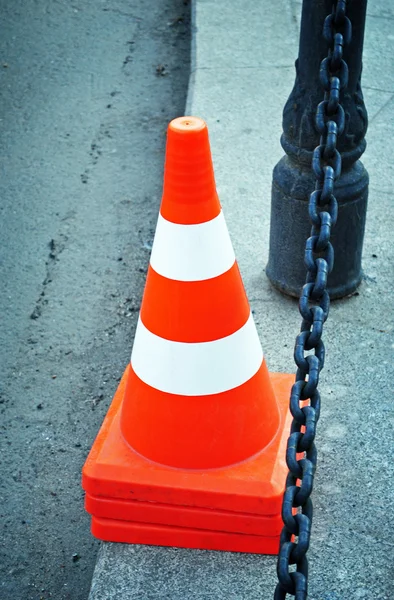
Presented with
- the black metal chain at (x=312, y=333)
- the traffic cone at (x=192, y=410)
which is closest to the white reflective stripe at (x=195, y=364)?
the traffic cone at (x=192, y=410)

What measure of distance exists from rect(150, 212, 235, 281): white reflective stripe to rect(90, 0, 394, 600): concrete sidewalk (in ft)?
3.03

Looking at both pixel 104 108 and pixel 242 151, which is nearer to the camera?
pixel 242 151

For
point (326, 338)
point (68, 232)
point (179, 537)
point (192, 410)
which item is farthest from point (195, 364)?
point (68, 232)

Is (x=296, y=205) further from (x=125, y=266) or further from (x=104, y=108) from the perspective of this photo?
(x=104, y=108)

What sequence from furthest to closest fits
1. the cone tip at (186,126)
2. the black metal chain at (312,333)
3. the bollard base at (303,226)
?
the bollard base at (303,226), the cone tip at (186,126), the black metal chain at (312,333)

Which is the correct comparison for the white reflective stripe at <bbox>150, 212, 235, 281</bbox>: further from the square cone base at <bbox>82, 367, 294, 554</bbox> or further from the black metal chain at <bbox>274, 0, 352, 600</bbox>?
the square cone base at <bbox>82, 367, 294, 554</bbox>

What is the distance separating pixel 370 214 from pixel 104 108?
2400 millimetres

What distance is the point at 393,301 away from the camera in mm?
3963

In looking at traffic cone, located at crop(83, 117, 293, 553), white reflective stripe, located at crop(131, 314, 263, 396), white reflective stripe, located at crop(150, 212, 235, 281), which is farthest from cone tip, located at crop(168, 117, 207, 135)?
white reflective stripe, located at crop(131, 314, 263, 396)

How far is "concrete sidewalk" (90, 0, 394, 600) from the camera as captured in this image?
2.73 meters

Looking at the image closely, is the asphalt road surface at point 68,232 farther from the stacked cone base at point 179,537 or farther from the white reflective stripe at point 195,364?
the white reflective stripe at point 195,364

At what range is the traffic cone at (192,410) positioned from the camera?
8.82ft

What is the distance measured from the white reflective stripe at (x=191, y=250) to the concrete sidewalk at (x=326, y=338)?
0.93 metres

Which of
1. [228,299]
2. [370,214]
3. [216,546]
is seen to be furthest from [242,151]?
[216,546]
